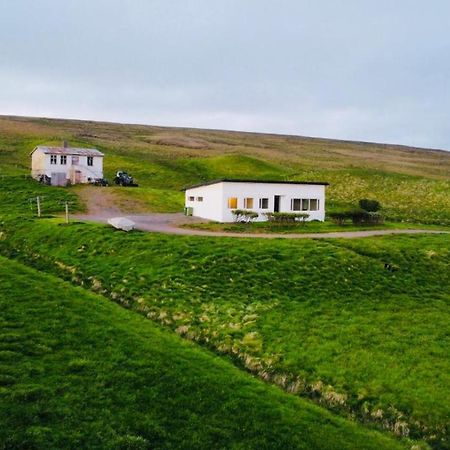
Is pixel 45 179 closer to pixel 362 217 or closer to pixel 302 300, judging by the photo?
pixel 362 217

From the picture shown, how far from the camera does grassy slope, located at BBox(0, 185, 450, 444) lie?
2105 centimetres

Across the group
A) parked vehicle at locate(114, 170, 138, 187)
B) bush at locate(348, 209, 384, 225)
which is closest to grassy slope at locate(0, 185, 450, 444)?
bush at locate(348, 209, 384, 225)

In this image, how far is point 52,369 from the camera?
18578 millimetres

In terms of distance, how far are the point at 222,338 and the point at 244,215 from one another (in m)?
28.2

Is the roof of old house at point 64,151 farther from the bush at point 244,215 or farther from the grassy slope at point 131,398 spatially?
the grassy slope at point 131,398

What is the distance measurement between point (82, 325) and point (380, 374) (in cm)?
1306

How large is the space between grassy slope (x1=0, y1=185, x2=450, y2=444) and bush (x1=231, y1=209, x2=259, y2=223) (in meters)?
11.9

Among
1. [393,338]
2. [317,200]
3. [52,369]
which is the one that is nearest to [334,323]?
[393,338]

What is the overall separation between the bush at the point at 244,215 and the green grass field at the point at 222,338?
37.5ft

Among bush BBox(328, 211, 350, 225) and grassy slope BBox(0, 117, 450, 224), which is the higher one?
grassy slope BBox(0, 117, 450, 224)

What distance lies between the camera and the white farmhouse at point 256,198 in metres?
52.7

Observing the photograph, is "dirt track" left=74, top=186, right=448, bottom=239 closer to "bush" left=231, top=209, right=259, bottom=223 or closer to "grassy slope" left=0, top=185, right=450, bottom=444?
"grassy slope" left=0, top=185, right=450, bottom=444

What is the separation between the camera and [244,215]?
51.8 metres

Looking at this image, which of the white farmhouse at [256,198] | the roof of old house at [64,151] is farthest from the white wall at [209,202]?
the roof of old house at [64,151]
